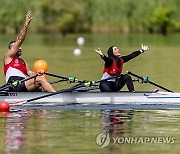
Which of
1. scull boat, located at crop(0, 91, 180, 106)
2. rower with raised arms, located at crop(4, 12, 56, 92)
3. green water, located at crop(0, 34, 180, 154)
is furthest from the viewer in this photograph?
scull boat, located at crop(0, 91, 180, 106)

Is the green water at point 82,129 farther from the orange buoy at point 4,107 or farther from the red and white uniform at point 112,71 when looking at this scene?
the red and white uniform at point 112,71

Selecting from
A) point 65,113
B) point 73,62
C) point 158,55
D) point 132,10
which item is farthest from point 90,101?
point 132,10

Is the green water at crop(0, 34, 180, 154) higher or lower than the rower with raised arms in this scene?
lower

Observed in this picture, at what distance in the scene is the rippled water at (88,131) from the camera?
566 inches

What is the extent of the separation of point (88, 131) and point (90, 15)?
224ft

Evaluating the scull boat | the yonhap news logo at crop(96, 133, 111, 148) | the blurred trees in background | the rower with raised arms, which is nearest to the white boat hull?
the scull boat

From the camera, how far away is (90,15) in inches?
3310

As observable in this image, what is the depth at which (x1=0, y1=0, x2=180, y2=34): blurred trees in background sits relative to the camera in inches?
3219

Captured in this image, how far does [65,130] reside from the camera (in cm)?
1641

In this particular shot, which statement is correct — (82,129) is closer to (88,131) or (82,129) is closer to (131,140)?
→ (88,131)

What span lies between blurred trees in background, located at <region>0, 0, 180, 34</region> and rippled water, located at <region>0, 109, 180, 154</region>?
61904 mm

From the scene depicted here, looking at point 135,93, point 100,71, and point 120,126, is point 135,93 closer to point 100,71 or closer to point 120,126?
point 120,126

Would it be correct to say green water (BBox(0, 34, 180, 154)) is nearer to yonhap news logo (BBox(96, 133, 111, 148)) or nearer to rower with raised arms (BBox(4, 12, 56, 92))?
yonhap news logo (BBox(96, 133, 111, 148))

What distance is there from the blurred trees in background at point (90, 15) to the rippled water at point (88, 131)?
61904 millimetres
